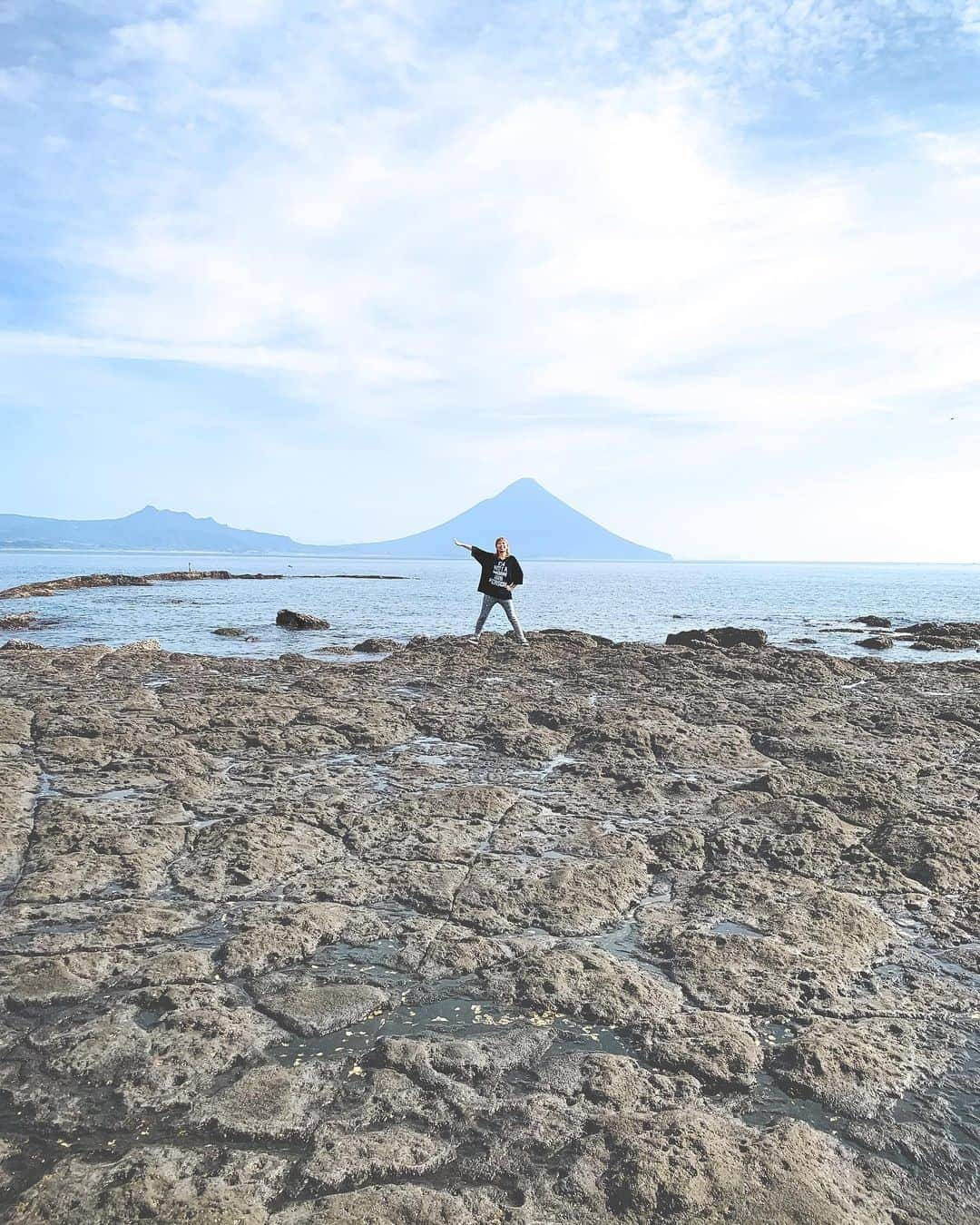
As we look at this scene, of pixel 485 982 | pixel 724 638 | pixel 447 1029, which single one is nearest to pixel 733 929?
pixel 485 982

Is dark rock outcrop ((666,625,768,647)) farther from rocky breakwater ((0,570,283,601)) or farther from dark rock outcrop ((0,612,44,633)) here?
rocky breakwater ((0,570,283,601))

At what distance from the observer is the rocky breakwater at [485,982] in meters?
3.09

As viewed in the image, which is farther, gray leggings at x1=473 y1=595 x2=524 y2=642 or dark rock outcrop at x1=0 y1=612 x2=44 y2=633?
dark rock outcrop at x1=0 y1=612 x2=44 y2=633

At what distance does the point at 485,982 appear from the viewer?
4512 mm

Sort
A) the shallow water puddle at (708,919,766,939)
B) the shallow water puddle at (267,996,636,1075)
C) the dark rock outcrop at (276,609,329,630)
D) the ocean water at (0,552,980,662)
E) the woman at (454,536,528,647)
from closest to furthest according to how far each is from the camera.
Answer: the shallow water puddle at (267,996,636,1075) → the shallow water puddle at (708,919,766,939) → the woman at (454,536,528,647) → the ocean water at (0,552,980,662) → the dark rock outcrop at (276,609,329,630)

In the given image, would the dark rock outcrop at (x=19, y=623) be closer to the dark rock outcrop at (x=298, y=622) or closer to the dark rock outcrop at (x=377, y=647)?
the dark rock outcrop at (x=298, y=622)

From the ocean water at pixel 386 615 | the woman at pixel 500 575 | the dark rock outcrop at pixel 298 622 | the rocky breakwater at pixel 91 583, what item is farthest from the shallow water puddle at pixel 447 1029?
the rocky breakwater at pixel 91 583

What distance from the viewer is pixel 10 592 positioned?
152 feet

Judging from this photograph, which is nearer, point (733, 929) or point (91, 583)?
point (733, 929)

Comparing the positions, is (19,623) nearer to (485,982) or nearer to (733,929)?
(485,982)

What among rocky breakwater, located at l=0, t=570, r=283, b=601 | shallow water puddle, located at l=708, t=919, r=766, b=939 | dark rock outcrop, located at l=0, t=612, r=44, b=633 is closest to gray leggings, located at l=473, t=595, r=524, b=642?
shallow water puddle, located at l=708, t=919, r=766, b=939

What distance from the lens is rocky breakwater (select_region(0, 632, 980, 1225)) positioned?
309 cm

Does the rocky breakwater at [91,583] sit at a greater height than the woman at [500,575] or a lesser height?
lesser

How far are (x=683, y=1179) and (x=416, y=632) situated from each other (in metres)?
28.2
